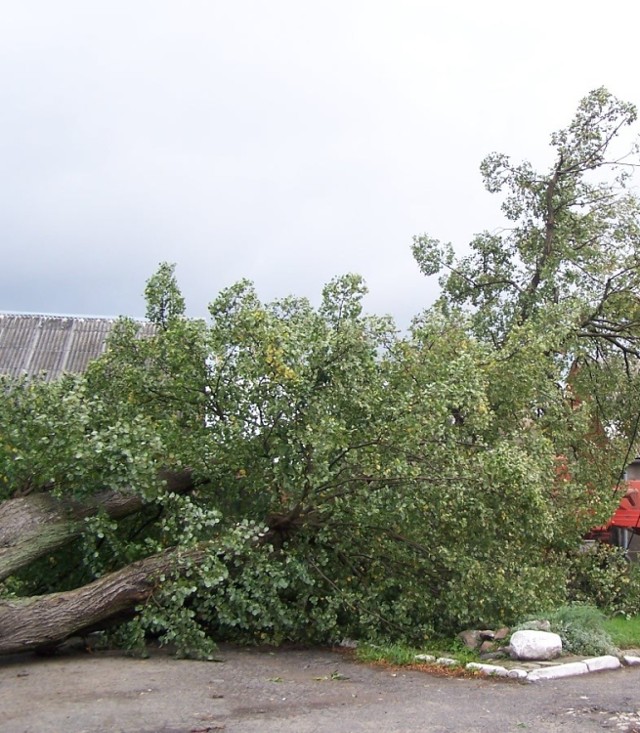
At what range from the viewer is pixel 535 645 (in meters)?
7.76

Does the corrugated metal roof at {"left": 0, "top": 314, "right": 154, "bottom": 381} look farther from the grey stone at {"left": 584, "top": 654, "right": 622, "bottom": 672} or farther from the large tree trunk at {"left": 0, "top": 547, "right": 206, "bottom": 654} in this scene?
the grey stone at {"left": 584, "top": 654, "right": 622, "bottom": 672}

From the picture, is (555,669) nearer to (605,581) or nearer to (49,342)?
(605,581)

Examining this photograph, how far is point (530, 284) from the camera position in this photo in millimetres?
13500

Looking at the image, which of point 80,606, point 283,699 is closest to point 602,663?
point 283,699

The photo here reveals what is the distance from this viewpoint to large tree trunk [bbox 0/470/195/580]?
26.1 feet

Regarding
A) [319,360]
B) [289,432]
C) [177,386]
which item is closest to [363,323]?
[319,360]

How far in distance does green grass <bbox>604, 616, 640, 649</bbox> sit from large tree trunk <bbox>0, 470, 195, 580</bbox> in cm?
495

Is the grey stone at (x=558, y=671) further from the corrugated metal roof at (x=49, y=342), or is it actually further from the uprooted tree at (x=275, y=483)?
the corrugated metal roof at (x=49, y=342)

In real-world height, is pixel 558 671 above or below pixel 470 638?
below

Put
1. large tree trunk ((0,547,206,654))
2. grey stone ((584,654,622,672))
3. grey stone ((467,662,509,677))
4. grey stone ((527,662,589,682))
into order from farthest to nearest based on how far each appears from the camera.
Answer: grey stone ((584,654,622,672))
large tree trunk ((0,547,206,654))
grey stone ((467,662,509,677))
grey stone ((527,662,589,682))

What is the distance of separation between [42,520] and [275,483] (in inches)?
91.0

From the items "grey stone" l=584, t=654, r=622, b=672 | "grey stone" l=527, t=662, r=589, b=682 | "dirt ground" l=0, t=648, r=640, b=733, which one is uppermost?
"grey stone" l=584, t=654, r=622, b=672

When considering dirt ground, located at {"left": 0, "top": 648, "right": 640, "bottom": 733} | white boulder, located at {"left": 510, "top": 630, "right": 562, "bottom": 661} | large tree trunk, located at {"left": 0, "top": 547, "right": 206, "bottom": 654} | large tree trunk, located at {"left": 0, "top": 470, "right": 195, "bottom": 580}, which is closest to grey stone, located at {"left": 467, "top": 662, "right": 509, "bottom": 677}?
dirt ground, located at {"left": 0, "top": 648, "right": 640, "bottom": 733}

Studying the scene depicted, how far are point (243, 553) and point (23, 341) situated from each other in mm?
15900
